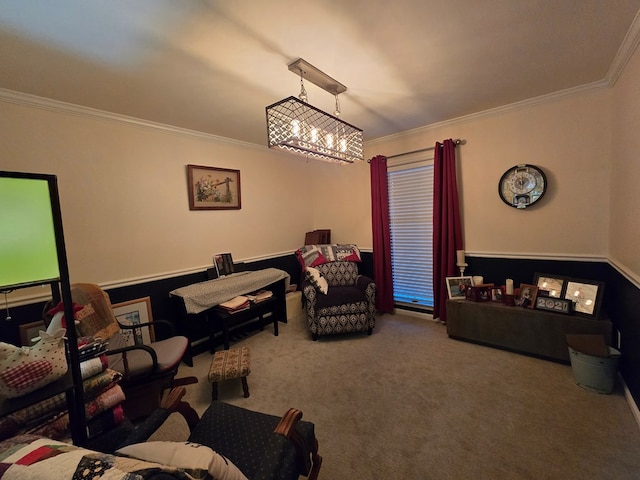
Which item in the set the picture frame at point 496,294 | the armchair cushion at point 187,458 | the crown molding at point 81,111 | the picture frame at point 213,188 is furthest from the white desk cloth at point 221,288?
the picture frame at point 496,294

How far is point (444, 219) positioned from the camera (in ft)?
10.7

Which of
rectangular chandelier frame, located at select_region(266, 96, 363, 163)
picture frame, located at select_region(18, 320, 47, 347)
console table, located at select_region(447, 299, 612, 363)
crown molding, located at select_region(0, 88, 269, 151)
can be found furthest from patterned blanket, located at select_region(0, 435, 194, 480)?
console table, located at select_region(447, 299, 612, 363)

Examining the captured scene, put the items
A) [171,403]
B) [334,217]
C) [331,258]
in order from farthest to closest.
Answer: [334,217] < [331,258] < [171,403]

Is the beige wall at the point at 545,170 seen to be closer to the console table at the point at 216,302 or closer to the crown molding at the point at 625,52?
the crown molding at the point at 625,52

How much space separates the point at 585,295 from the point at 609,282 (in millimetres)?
288

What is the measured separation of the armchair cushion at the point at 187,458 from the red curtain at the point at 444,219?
10.1 ft

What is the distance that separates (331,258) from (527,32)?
112 inches

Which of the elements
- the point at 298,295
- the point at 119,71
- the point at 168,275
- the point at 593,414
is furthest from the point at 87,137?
the point at 593,414

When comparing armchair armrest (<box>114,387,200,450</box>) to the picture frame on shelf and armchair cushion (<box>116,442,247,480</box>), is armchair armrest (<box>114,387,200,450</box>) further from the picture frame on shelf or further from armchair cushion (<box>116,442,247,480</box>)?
the picture frame on shelf

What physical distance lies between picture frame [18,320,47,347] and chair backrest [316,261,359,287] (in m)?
2.70

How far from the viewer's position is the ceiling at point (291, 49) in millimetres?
1395

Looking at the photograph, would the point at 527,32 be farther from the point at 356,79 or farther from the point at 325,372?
the point at 325,372

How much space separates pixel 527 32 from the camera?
1.66 meters

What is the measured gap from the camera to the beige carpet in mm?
1514
